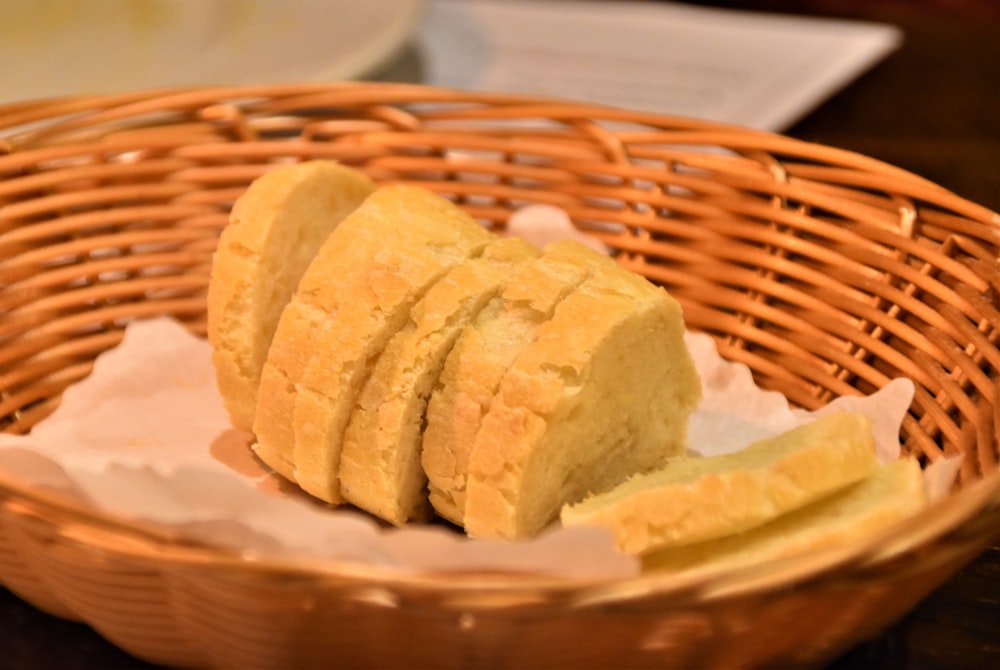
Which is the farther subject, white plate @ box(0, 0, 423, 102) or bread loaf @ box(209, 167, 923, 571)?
white plate @ box(0, 0, 423, 102)

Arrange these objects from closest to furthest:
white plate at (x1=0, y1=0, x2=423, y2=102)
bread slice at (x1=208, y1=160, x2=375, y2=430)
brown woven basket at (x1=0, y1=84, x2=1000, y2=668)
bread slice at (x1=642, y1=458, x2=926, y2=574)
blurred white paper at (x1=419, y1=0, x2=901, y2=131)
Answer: brown woven basket at (x1=0, y1=84, x2=1000, y2=668), bread slice at (x1=642, y1=458, x2=926, y2=574), bread slice at (x1=208, y1=160, x2=375, y2=430), white plate at (x1=0, y1=0, x2=423, y2=102), blurred white paper at (x1=419, y1=0, x2=901, y2=131)

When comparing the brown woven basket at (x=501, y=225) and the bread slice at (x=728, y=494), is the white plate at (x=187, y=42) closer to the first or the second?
the brown woven basket at (x=501, y=225)

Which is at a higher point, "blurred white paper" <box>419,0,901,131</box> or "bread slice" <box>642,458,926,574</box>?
"bread slice" <box>642,458,926,574</box>

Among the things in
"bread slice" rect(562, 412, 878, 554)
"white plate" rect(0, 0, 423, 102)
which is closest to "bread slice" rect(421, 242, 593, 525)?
"bread slice" rect(562, 412, 878, 554)

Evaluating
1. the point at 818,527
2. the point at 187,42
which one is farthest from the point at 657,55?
the point at 818,527

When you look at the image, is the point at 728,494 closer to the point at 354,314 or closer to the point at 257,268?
the point at 354,314

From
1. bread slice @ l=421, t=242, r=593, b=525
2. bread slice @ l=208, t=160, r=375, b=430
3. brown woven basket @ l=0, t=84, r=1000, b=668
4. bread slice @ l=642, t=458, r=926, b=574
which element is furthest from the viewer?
bread slice @ l=208, t=160, r=375, b=430

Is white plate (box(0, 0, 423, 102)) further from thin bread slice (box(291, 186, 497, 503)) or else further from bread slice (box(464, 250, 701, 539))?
bread slice (box(464, 250, 701, 539))
